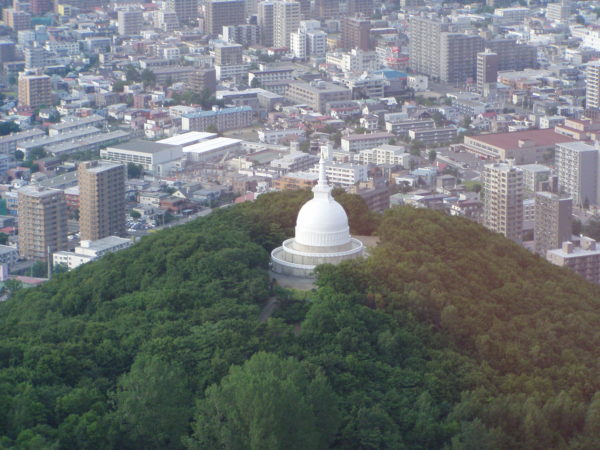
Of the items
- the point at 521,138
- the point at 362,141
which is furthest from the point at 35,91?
the point at 521,138

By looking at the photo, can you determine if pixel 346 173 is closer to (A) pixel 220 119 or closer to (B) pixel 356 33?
(A) pixel 220 119

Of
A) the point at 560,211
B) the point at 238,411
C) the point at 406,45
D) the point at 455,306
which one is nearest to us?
the point at 238,411

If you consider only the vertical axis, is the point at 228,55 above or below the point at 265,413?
above

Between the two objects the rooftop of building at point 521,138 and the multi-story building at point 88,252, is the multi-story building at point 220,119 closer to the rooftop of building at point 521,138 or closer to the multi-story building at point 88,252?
the rooftop of building at point 521,138

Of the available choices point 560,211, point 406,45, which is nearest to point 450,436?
point 560,211

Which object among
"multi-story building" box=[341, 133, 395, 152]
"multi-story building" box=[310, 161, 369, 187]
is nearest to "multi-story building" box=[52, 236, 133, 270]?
"multi-story building" box=[310, 161, 369, 187]

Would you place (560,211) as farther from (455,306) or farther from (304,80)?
(304,80)

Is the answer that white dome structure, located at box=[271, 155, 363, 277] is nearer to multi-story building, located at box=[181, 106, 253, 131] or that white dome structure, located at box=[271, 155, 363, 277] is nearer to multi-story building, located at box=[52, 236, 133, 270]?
multi-story building, located at box=[52, 236, 133, 270]
